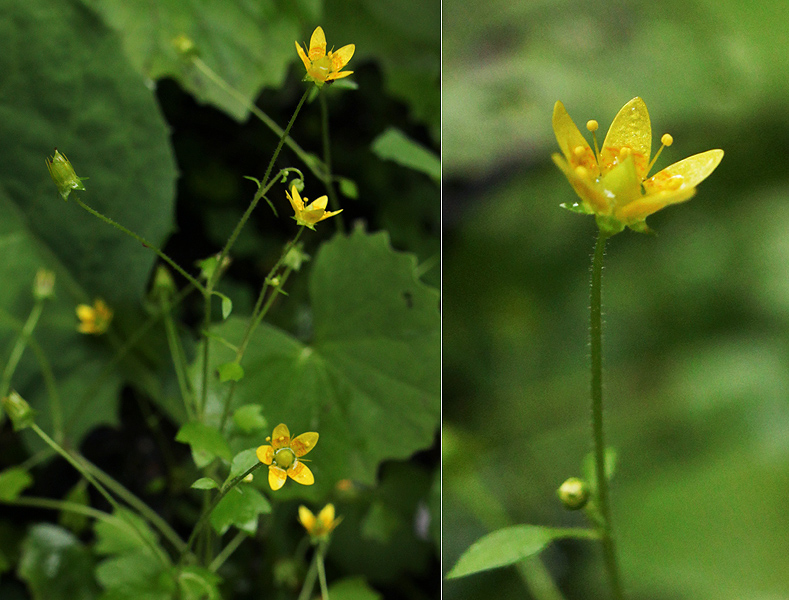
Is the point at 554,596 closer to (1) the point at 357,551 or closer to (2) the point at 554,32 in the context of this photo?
(1) the point at 357,551

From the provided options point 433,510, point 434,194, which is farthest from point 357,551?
point 434,194

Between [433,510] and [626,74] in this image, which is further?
[626,74]

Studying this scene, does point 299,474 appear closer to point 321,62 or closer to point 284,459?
point 284,459

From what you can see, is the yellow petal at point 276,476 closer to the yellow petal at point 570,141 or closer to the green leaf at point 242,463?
the green leaf at point 242,463

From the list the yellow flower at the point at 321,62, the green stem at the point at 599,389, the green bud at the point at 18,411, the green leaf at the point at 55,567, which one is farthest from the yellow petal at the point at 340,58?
the green leaf at the point at 55,567

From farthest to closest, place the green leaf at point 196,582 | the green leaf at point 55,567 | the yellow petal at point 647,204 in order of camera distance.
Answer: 1. the green leaf at point 55,567
2. the green leaf at point 196,582
3. the yellow petal at point 647,204

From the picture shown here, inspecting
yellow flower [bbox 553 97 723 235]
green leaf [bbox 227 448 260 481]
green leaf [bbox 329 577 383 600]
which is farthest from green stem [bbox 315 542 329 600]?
yellow flower [bbox 553 97 723 235]

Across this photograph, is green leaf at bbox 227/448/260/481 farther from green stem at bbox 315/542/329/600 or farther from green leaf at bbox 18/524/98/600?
green leaf at bbox 18/524/98/600
